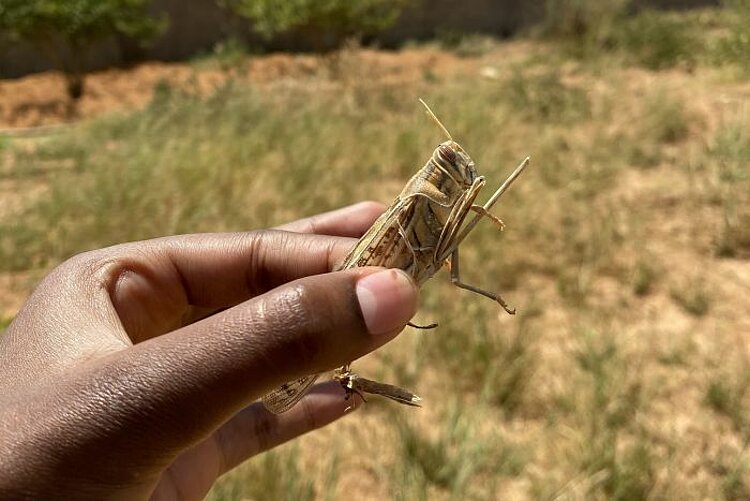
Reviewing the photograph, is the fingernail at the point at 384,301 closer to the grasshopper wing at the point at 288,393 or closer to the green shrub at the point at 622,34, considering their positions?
the grasshopper wing at the point at 288,393

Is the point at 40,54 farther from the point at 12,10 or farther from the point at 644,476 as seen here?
the point at 644,476

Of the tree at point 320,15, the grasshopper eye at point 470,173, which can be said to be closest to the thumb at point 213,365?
the grasshopper eye at point 470,173

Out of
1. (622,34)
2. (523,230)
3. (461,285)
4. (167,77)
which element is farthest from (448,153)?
(167,77)

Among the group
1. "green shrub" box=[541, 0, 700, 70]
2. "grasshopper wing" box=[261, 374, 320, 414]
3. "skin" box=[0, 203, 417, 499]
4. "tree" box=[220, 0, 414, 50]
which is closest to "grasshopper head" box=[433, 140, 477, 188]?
"skin" box=[0, 203, 417, 499]

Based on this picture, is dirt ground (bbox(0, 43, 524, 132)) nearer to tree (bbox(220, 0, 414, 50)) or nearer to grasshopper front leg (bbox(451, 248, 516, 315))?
tree (bbox(220, 0, 414, 50))

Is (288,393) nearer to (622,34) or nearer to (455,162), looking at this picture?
(455,162)

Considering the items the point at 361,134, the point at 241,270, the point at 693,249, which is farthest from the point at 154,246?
the point at 361,134

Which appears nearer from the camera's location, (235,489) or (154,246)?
(154,246)
